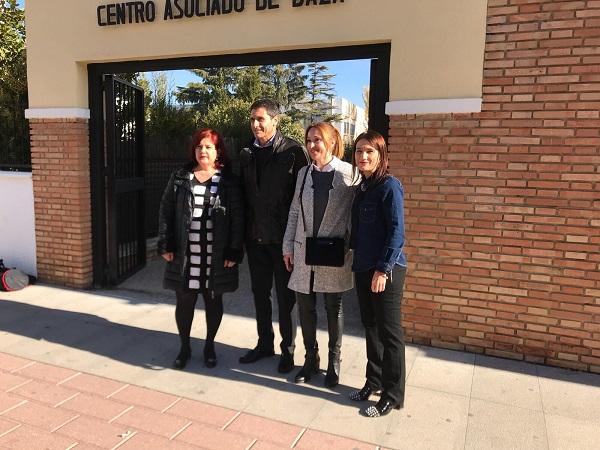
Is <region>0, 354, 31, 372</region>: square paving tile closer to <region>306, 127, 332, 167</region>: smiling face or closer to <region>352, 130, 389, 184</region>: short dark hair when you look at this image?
<region>306, 127, 332, 167</region>: smiling face

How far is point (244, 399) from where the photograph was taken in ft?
11.5

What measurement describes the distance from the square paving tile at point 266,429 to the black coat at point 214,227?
105 cm

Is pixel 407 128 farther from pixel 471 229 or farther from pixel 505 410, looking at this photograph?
pixel 505 410

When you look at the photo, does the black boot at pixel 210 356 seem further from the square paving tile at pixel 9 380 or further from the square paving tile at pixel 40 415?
the square paving tile at pixel 9 380

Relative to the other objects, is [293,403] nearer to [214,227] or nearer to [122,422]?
[122,422]

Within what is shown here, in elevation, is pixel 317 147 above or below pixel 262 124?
below

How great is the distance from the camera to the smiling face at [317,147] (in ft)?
11.0

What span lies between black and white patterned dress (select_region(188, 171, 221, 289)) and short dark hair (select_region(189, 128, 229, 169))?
11cm

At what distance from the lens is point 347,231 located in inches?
136

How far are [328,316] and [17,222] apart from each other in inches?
189

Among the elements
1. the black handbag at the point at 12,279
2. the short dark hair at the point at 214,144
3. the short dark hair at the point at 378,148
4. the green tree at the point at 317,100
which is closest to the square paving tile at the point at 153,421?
the short dark hair at the point at 214,144

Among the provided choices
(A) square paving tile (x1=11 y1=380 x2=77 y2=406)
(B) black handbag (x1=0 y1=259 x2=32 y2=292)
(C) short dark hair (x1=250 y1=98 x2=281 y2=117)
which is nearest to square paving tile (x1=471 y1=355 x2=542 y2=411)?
(C) short dark hair (x1=250 y1=98 x2=281 y2=117)

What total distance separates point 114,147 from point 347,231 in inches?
152

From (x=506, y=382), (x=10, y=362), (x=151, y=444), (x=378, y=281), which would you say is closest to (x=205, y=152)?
(x=378, y=281)
